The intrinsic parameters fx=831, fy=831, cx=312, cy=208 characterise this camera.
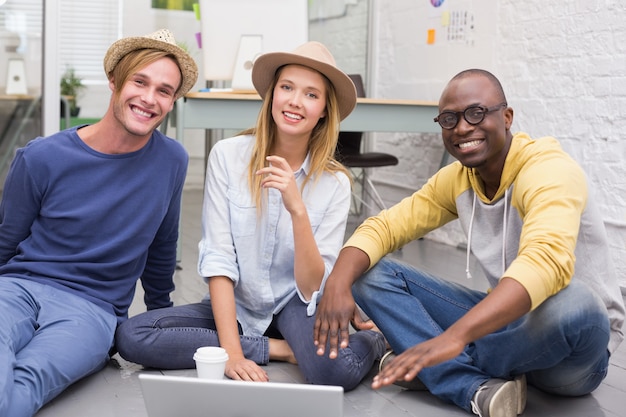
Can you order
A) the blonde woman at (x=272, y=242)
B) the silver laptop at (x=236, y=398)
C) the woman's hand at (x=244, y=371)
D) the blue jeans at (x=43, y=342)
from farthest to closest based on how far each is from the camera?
the blonde woman at (x=272, y=242), the woman's hand at (x=244, y=371), the blue jeans at (x=43, y=342), the silver laptop at (x=236, y=398)

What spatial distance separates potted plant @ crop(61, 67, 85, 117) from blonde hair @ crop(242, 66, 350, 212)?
3031 mm

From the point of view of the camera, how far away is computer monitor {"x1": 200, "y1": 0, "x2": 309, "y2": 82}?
3.56 meters

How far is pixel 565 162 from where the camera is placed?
66.8 inches

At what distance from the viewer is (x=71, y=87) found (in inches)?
194

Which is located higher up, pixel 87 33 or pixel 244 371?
pixel 87 33

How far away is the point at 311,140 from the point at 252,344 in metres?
0.55

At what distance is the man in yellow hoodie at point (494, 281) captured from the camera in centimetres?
152

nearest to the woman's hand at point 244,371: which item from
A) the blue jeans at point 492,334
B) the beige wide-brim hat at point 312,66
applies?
the blue jeans at point 492,334

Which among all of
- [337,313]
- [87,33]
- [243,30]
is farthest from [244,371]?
[87,33]

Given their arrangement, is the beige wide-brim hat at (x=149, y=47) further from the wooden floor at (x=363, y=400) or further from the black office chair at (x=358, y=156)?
the black office chair at (x=358, y=156)

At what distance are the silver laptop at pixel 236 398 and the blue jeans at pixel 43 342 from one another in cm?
31

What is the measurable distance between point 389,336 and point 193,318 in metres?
0.54

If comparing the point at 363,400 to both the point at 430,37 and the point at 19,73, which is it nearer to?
the point at 430,37

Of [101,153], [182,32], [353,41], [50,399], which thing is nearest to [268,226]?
[101,153]
